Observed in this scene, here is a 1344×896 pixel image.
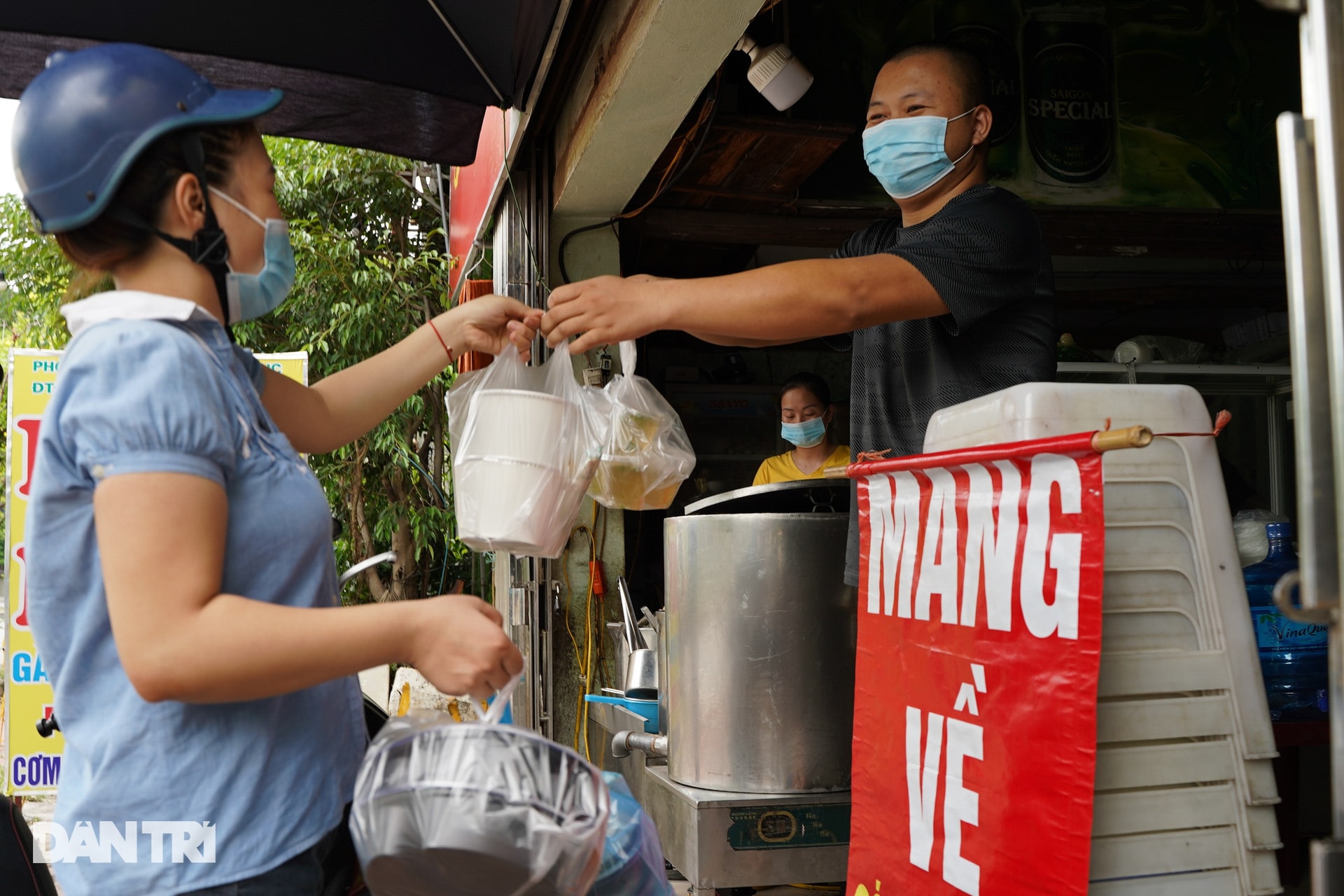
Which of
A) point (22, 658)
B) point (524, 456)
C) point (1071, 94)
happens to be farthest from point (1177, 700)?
point (22, 658)

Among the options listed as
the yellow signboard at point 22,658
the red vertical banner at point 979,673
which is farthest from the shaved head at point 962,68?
the yellow signboard at point 22,658

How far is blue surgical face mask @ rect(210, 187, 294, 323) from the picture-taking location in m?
1.21

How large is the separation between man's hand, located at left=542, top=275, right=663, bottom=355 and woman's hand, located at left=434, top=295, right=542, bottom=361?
0.10 metres

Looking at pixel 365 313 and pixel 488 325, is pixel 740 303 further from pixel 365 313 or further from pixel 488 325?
pixel 365 313

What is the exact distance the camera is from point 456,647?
105 centimetres

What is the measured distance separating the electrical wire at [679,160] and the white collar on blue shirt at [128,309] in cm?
327

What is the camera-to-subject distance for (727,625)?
8.80 ft

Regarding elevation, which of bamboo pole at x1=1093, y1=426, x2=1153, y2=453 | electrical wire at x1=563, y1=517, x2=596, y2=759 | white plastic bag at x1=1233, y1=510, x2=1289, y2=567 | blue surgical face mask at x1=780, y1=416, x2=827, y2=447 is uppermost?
blue surgical face mask at x1=780, y1=416, x2=827, y2=447

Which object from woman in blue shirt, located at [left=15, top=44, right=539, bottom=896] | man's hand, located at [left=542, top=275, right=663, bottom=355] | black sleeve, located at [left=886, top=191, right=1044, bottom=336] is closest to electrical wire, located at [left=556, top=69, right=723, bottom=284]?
black sleeve, located at [left=886, top=191, right=1044, bottom=336]

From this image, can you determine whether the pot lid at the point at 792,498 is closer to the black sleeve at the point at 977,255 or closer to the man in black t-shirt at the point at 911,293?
the man in black t-shirt at the point at 911,293

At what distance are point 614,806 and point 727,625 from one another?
144 cm

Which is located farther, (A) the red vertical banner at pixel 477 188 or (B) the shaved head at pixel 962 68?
(A) the red vertical banner at pixel 477 188

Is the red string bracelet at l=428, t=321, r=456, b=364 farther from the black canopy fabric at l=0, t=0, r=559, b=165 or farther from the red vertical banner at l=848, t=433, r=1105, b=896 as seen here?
the black canopy fabric at l=0, t=0, r=559, b=165

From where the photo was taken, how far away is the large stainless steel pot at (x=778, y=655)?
265 centimetres
